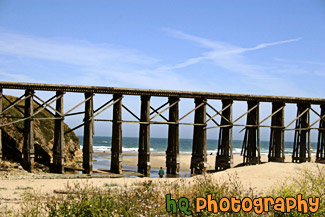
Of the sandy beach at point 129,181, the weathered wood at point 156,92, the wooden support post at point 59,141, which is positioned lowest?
the sandy beach at point 129,181

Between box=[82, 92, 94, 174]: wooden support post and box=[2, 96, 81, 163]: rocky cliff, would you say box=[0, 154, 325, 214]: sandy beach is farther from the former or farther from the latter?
box=[2, 96, 81, 163]: rocky cliff

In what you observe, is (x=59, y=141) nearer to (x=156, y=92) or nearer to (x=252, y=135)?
(x=156, y=92)

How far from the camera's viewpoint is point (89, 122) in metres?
19.8

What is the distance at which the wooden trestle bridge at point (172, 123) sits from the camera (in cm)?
1897

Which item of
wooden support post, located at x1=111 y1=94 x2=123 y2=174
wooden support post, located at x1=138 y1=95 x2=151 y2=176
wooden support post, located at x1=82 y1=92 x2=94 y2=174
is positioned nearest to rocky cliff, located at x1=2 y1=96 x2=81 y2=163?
wooden support post, located at x1=82 y1=92 x2=94 y2=174

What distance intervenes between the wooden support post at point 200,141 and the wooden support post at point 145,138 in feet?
10.9

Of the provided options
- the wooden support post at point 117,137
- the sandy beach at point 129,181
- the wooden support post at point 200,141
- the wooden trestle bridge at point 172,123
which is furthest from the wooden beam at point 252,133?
the wooden support post at point 117,137

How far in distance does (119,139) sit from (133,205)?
39.8 ft

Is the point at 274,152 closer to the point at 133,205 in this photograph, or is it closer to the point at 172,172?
the point at 172,172

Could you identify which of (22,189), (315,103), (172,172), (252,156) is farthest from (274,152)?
(22,189)

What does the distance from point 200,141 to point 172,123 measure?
2318 mm

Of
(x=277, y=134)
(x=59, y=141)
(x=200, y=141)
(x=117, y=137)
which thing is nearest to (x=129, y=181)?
(x=117, y=137)

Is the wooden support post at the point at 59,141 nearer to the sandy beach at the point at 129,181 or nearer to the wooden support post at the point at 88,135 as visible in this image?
the wooden support post at the point at 88,135

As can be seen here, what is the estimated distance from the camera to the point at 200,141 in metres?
22.7
